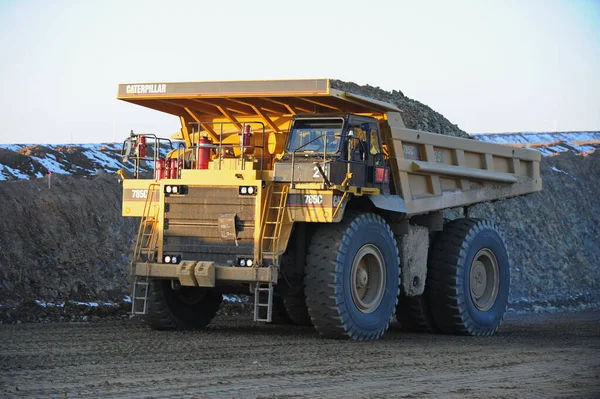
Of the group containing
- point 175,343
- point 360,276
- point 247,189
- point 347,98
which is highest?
point 347,98

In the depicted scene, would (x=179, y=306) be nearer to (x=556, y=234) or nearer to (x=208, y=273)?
(x=208, y=273)

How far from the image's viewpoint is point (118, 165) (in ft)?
99.8

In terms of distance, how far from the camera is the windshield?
13.9m

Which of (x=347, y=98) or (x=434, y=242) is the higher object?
(x=347, y=98)

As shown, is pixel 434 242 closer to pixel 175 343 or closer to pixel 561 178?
pixel 175 343

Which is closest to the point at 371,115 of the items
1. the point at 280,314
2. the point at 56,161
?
the point at 280,314

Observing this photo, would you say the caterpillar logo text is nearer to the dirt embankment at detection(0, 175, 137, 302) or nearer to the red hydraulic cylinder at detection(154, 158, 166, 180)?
the red hydraulic cylinder at detection(154, 158, 166, 180)

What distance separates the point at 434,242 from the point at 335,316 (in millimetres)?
3472

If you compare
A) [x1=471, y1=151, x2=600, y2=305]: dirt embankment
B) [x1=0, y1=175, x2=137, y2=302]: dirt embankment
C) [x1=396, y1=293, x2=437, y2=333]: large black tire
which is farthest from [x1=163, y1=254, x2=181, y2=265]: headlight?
[x1=471, y1=151, x2=600, y2=305]: dirt embankment

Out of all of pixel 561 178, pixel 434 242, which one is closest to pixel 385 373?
pixel 434 242

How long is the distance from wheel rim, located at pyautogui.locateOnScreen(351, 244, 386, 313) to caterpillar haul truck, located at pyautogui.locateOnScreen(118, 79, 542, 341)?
2 centimetres

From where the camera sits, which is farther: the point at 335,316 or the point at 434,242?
the point at 434,242

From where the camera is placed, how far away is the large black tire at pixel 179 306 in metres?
14.3

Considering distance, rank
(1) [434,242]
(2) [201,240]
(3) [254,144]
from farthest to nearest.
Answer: (1) [434,242] < (3) [254,144] < (2) [201,240]
